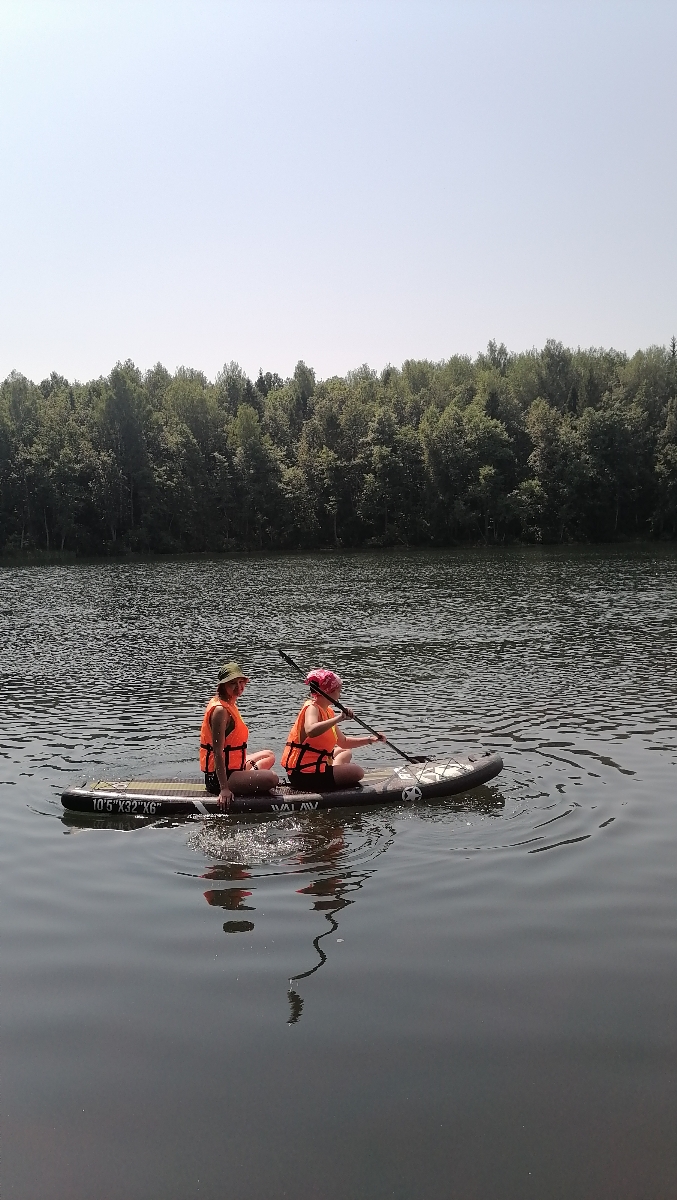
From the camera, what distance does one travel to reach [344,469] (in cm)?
8906

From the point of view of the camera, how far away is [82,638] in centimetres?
2884

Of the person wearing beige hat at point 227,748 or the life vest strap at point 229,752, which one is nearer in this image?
the person wearing beige hat at point 227,748

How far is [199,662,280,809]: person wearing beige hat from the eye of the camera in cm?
1070

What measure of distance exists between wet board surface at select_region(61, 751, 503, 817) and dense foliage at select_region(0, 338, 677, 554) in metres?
71.6

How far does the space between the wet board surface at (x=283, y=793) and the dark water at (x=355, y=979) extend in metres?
0.21

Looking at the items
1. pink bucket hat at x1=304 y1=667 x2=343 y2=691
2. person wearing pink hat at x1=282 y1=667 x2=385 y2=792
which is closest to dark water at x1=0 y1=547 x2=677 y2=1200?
person wearing pink hat at x1=282 y1=667 x2=385 y2=792

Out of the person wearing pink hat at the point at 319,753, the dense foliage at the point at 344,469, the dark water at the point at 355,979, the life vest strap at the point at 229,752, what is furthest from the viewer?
the dense foliage at the point at 344,469

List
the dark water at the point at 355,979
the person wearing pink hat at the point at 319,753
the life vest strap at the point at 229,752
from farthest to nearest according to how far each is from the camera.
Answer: the person wearing pink hat at the point at 319,753 → the life vest strap at the point at 229,752 → the dark water at the point at 355,979

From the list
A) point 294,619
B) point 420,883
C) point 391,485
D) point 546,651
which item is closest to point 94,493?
point 391,485

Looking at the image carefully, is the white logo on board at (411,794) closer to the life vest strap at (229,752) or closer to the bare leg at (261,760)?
the bare leg at (261,760)

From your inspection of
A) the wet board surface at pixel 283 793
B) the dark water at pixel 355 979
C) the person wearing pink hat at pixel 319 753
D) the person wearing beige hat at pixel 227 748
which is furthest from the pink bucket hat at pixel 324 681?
the dark water at pixel 355 979

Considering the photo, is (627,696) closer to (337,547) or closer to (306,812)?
(306,812)

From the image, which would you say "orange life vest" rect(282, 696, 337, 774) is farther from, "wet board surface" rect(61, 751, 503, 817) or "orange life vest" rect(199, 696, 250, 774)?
"orange life vest" rect(199, 696, 250, 774)

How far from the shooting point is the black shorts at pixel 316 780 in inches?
443
